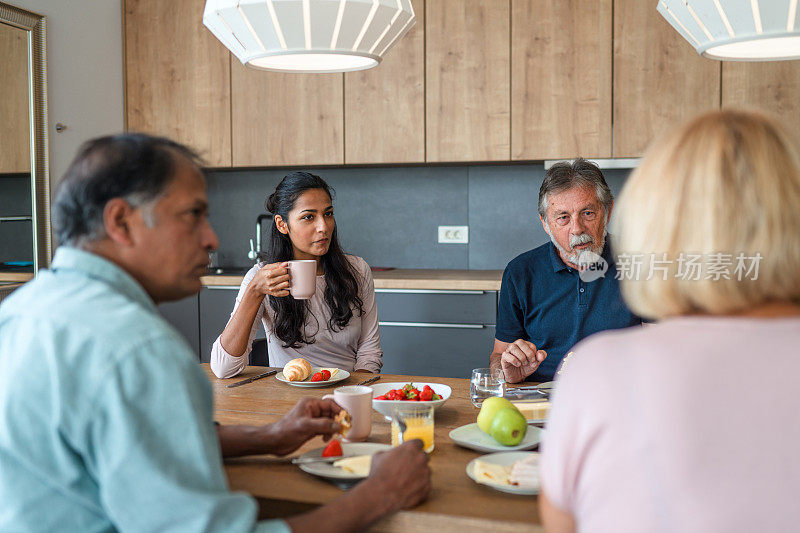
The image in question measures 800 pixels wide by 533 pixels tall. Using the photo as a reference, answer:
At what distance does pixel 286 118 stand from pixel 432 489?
2998 mm

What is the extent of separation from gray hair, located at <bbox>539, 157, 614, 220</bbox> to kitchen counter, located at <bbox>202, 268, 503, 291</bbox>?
3.48 feet

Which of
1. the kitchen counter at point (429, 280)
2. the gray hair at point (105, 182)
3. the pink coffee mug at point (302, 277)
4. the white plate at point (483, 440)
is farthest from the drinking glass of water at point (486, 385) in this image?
the kitchen counter at point (429, 280)

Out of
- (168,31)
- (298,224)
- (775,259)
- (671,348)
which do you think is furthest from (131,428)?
(168,31)

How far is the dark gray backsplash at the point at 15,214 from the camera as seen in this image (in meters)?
3.41

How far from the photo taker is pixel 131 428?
817mm

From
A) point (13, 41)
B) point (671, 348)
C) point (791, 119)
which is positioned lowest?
point (671, 348)

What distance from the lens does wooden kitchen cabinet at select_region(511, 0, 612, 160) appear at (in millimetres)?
3441

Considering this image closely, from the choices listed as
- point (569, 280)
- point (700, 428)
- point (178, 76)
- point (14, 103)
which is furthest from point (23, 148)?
point (700, 428)

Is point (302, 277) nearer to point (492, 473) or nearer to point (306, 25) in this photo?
point (306, 25)

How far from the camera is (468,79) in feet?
11.8

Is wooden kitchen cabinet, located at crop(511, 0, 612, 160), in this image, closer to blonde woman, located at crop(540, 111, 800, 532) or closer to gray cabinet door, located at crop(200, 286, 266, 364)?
gray cabinet door, located at crop(200, 286, 266, 364)

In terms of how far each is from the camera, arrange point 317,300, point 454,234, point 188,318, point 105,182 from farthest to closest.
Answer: point 454,234, point 188,318, point 317,300, point 105,182

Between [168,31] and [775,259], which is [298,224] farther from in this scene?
[168,31]

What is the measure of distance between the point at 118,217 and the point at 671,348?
2.27ft
